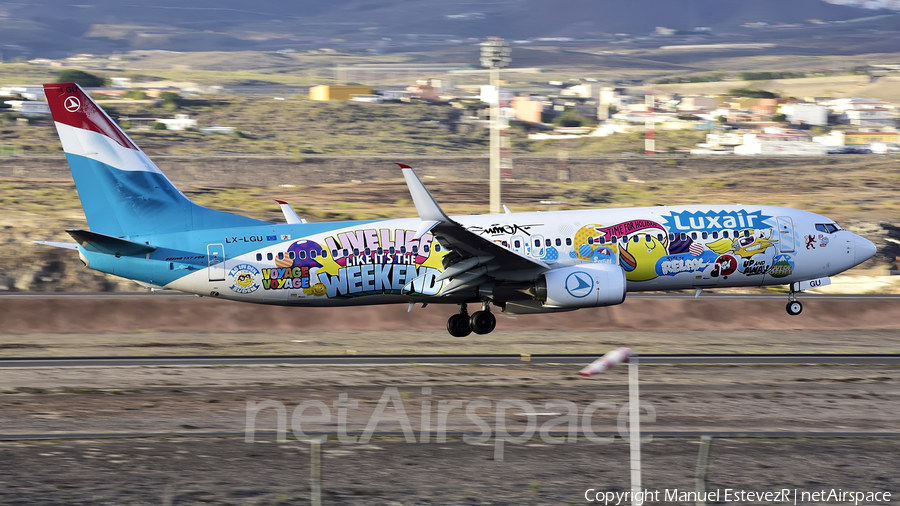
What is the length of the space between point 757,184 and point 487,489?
7640cm

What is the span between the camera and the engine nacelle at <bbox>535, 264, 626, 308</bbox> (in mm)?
32219

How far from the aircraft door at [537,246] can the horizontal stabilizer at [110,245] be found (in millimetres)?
13026

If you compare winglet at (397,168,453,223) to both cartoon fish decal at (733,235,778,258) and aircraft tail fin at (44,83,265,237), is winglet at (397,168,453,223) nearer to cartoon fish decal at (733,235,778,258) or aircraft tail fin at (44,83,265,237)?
aircraft tail fin at (44,83,265,237)

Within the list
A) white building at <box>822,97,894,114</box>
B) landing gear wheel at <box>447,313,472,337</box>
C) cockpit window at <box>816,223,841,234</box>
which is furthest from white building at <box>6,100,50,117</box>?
white building at <box>822,97,894,114</box>

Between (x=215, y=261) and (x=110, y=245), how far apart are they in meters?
3.48

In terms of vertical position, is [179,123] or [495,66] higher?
[179,123]

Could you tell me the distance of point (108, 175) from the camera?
32469mm

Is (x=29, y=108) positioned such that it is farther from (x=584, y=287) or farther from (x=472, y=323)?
(x=584, y=287)

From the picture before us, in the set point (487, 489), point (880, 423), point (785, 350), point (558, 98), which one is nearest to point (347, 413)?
point (487, 489)

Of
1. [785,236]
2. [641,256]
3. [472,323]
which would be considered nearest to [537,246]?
[641,256]

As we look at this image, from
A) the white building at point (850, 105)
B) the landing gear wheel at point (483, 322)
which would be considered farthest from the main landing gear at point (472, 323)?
the white building at point (850, 105)

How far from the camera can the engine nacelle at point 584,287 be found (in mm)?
32219

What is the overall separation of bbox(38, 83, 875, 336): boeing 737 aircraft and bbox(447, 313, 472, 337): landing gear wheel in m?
0.04

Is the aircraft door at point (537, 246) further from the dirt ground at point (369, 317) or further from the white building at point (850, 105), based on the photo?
the white building at point (850, 105)
